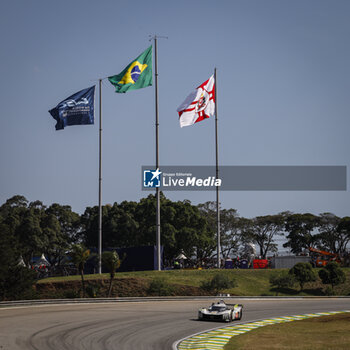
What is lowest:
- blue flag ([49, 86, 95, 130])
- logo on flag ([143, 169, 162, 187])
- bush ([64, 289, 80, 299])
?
bush ([64, 289, 80, 299])

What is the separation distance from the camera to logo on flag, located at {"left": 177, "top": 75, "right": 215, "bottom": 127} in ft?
161

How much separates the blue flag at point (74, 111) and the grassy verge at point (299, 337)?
2723cm

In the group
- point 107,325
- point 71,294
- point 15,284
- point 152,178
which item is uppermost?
point 152,178

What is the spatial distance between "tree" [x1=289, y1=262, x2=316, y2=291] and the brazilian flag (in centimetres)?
2491

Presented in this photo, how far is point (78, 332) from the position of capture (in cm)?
2330

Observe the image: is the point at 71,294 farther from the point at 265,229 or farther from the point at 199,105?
the point at 265,229

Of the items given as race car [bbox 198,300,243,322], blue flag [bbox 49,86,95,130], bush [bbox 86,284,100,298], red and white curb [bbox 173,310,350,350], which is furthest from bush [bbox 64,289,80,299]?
red and white curb [bbox 173,310,350,350]

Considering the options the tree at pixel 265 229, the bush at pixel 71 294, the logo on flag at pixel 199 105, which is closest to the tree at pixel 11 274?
the bush at pixel 71 294

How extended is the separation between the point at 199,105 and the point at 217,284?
56.4 feet

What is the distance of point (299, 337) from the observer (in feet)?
77.3

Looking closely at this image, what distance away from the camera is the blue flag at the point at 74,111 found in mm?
47250

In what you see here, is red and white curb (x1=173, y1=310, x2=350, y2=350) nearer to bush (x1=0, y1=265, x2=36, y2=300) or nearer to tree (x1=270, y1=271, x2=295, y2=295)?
bush (x1=0, y1=265, x2=36, y2=300)

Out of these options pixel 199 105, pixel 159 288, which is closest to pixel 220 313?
pixel 159 288

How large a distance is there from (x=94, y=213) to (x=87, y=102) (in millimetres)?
54898
